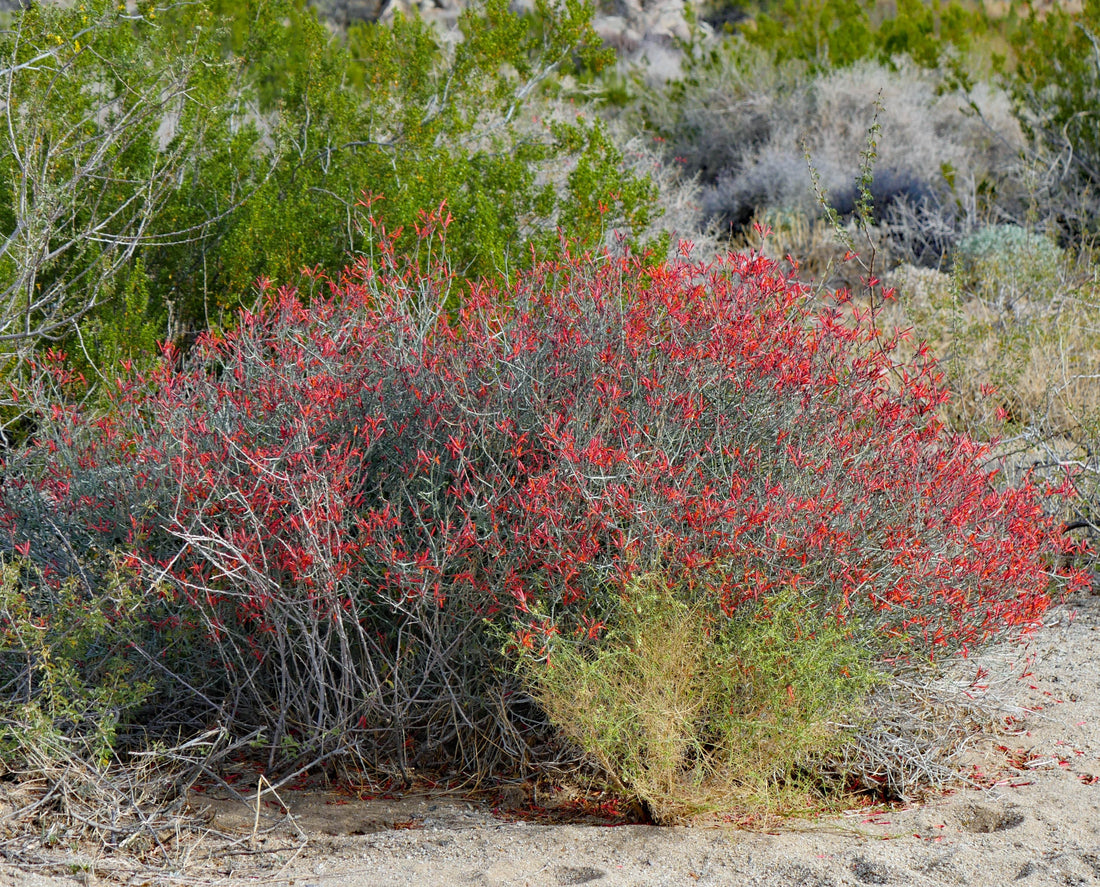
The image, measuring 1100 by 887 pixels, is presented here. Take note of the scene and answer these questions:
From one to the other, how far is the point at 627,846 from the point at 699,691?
43 centimetres

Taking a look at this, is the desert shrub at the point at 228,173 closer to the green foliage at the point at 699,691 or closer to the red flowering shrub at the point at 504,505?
the red flowering shrub at the point at 504,505

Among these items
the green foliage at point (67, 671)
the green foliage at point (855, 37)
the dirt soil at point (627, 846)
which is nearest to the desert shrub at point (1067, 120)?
the green foliage at point (855, 37)

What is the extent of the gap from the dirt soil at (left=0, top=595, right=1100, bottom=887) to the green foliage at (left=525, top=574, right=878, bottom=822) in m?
0.14

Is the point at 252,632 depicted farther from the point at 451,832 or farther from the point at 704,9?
the point at 704,9

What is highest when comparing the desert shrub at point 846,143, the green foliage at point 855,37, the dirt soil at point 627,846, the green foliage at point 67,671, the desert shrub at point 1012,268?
the green foliage at point 855,37

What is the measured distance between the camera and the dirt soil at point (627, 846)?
8.66 feet

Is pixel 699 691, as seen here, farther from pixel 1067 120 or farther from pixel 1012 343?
pixel 1067 120

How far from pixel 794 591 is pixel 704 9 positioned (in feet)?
72.6

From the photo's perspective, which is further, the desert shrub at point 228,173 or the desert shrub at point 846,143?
the desert shrub at point 846,143

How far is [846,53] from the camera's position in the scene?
12.8m

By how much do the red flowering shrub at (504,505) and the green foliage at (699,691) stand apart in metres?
0.07

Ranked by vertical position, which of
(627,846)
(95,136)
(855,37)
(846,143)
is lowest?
(627,846)

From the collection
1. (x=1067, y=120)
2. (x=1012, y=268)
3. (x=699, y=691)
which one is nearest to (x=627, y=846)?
(x=699, y=691)

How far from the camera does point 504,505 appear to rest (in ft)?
9.94
